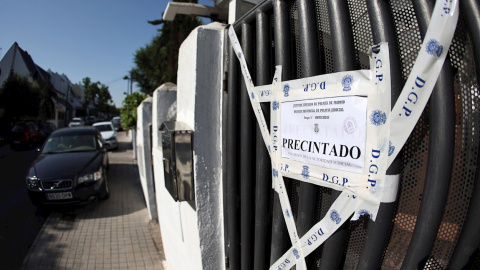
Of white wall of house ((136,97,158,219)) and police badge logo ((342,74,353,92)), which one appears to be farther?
white wall of house ((136,97,158,219))

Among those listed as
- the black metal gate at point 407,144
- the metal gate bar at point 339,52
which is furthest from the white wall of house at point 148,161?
the metal gate bar at point 339,52

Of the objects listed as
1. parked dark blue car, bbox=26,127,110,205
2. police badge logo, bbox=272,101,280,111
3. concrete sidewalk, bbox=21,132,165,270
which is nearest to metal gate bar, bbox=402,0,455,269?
police badge logo, bbox=272,101,280,111

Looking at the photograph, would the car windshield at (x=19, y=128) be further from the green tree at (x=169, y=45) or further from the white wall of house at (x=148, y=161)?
the white wall of house at (x=148, y=161)

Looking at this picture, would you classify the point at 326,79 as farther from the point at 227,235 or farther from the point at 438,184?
the point at 227,235

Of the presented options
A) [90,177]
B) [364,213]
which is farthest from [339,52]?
[90,177]

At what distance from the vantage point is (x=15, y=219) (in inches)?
218

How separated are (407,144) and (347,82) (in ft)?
1.17

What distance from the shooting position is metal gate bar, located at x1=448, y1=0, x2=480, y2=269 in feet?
3.03

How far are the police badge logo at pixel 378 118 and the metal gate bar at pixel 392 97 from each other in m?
0.06

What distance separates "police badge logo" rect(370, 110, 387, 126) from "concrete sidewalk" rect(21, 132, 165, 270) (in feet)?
12.8

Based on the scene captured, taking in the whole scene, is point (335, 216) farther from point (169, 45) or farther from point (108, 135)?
point (169, 45)

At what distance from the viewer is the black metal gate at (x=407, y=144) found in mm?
983

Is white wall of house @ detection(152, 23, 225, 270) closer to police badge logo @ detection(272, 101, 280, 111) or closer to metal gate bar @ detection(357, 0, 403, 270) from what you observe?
police badge logo @ detection(272, 101, 280, 111)

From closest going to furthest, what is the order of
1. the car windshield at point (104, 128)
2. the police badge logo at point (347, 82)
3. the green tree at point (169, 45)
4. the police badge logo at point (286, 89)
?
the police badge logo at point (347, 82) < the police badge logo at point (286, 89) < the car windshield at point (104, 128) < the green tree at point (169, 45)
